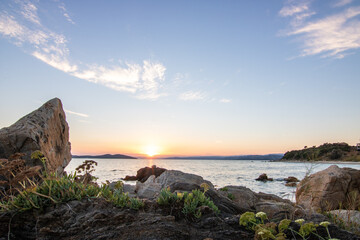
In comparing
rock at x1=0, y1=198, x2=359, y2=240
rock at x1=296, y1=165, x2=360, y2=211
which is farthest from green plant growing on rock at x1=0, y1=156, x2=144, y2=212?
rock at x1=296, y1=165, x2=360, y2=211

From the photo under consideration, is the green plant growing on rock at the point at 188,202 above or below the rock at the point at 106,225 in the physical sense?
above

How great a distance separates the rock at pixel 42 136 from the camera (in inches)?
338

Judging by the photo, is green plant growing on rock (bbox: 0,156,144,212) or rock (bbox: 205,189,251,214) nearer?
green plant growing on rock (bbox: 0,156,144,212)

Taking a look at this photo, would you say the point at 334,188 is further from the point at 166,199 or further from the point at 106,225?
the point at 106,225

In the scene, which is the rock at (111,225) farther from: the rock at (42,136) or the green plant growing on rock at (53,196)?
the rock at (42,136)

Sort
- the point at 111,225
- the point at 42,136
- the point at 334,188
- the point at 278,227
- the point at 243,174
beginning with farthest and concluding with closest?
the point at 243,174 < the point at 334,188 < the point at 42,136 < the point at 111,225 < the point at 278,227

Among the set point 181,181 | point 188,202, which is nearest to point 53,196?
point 188,202

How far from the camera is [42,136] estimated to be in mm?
9773

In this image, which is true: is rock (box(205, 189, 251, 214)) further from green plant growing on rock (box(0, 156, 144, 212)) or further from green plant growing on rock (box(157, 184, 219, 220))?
green plant growing on rock (box(0, 156, 144, 212))

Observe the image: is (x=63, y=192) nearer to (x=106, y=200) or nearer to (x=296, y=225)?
(x=106, y=200)

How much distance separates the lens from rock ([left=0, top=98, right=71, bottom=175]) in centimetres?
858

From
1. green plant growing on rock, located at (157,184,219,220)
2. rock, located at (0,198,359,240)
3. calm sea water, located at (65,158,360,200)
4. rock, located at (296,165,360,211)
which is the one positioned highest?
green plant growing on rock, located at (157,184,219,220)

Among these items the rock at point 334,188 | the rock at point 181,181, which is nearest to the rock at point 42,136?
the rock at point 181,181

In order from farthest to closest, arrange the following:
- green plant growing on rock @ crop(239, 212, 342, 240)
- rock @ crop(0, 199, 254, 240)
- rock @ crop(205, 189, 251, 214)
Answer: rock @ crop(205, 189, 251, 214) → rock @ crop(0, 199, 254, 240) → green plant growing on rock @ crop(239, 212, 342, 240)
